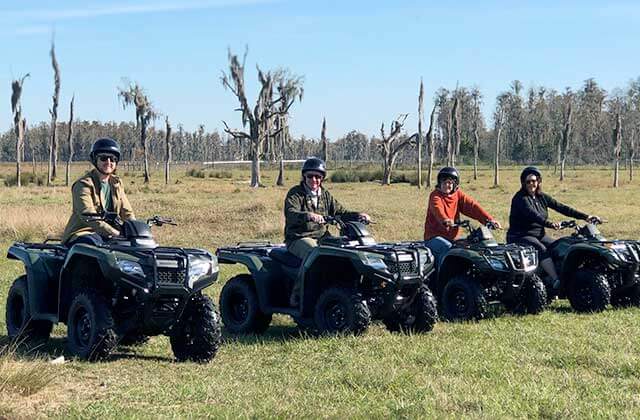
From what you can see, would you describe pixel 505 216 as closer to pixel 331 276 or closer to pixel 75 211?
pixel 331 276

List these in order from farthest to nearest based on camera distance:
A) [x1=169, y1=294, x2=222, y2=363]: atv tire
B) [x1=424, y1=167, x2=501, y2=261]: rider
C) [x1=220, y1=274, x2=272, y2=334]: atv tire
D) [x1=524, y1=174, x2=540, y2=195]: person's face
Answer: [x1=524, y1=174, x2=540, y2=195]: person's face, [x1=424, y1=167, x2=501, y2=261]: rider, [x1=220, y1=274, x2=272, y2=334]: atv tire, [x1=169, y1=294, x2=222, y2=363]: atv tire

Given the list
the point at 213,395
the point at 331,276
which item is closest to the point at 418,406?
the point at 213,395

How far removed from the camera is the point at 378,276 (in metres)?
9.16

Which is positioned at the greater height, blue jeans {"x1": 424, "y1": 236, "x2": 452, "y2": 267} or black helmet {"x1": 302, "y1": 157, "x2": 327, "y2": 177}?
black helmet {"x1": 302, "y1": 157, "x2": 327, "y2": 177}

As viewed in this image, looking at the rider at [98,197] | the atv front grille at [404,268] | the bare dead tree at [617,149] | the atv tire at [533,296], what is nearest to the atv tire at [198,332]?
the rider at [98,197]

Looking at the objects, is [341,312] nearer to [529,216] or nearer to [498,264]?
[498,264]

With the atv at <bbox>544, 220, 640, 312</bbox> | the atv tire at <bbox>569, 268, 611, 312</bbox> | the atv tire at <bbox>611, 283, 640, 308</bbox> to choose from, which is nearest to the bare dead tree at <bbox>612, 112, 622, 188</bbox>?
the atv tire at <bbox>611, 283, 640, 308</bbox>

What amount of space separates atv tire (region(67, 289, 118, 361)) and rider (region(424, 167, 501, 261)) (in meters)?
4.64

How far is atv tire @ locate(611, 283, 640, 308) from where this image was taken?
40.2 ft

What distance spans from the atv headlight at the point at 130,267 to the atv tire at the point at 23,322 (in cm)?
169

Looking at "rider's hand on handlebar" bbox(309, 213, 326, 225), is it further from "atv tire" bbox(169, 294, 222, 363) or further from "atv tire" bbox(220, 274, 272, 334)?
"atv tire" bbox(169, 294, 222, 363)

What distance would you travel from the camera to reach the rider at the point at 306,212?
10.0m

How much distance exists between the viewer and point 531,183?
488 inches

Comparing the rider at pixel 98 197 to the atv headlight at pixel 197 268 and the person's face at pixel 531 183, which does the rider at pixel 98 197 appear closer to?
the atv headlight at pixel 197 268
